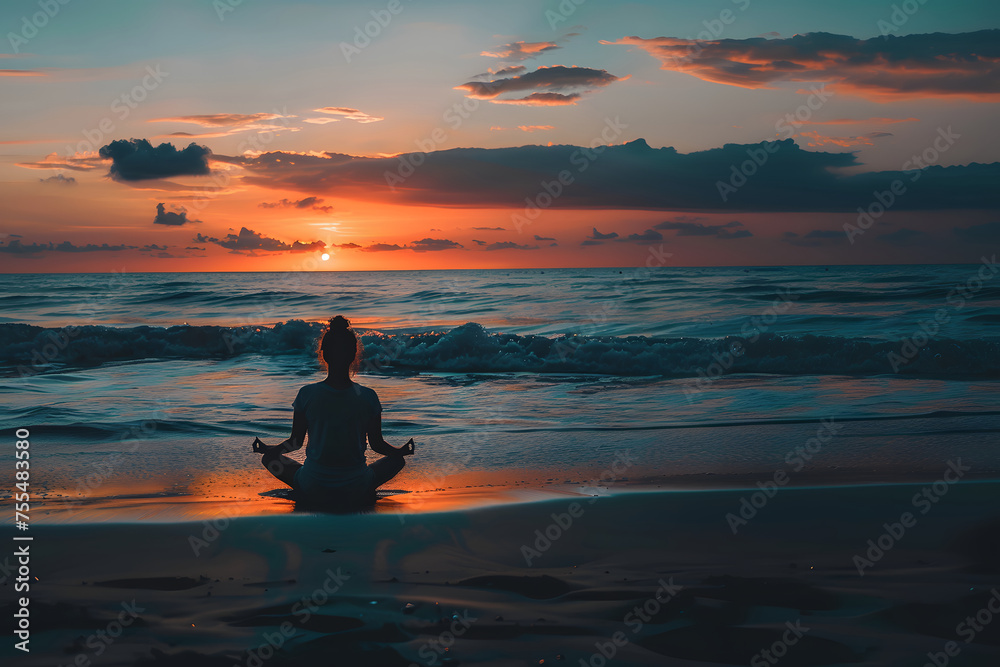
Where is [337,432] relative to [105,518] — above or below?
above

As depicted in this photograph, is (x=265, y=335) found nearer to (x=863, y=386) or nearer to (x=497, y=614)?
(x=863, y=386)

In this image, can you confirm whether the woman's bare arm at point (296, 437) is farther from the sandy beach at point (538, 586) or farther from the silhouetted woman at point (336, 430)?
the sandy beach at point (538, 586)

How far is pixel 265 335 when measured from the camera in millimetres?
20375

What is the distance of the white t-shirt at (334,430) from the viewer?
4941mm

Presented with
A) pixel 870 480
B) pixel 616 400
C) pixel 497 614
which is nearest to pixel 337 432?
pixel 497 614

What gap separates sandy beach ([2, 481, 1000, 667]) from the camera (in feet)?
9.55

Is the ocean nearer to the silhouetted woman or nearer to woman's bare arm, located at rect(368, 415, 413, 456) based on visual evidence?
the silhouetted woman

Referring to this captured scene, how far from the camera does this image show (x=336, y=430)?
16.2ft

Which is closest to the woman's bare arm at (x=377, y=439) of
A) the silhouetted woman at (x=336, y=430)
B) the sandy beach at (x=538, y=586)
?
the silhouetted woman at (x=336, y=430)

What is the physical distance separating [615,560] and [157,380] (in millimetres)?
11154

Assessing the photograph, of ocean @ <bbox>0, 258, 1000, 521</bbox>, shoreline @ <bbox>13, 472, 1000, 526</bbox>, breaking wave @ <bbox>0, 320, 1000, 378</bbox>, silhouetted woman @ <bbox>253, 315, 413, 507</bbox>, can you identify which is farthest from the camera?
breaking wave @ <bbox>0, 320, 1000, 378</bbox>

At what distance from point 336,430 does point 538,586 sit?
2113mm

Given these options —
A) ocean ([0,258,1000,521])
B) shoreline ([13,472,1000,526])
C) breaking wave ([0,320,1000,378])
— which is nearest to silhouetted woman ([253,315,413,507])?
shoreline ([13,472,1000,526])

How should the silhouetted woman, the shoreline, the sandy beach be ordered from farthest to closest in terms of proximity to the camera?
the silhouetted woman < the shoreline < the sandy beach
